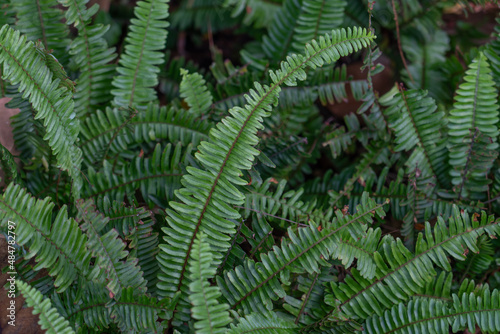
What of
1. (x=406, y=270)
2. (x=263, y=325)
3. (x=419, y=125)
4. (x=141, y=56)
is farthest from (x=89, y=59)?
(x=406, y=270)

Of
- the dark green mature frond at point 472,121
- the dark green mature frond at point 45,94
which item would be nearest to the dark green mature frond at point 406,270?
the dark green mature frond at point 472,121

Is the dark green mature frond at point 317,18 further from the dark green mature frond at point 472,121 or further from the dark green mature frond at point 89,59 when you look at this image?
the dark green mature frond at point 89,59

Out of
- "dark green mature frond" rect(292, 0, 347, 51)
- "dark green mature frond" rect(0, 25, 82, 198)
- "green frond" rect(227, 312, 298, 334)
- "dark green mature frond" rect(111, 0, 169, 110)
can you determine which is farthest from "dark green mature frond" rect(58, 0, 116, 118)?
"green frond" rect(227, 312, 298, 334)

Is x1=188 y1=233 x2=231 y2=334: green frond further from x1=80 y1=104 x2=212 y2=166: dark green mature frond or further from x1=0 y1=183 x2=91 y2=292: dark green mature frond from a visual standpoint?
x1=80 y1=104 x2=212 y2=166: dark green mature frond

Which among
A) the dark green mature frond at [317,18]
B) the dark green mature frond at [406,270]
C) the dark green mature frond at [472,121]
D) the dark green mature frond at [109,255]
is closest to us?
the dark green mature frond at [109,255]

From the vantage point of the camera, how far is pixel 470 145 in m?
2.45

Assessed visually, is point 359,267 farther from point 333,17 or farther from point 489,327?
point 333,17

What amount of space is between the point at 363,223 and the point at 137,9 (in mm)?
1646

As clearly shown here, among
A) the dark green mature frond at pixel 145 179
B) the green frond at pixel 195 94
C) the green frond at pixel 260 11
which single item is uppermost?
the green frond at pixel 260 11

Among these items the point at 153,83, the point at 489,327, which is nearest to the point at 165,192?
the point at 153,83

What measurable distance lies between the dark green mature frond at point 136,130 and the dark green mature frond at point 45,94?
1.29 ft

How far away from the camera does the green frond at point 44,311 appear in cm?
163

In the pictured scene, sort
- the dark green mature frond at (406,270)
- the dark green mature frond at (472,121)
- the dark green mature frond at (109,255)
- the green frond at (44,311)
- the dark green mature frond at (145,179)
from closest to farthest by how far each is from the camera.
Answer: the green frond at (44,311), the dark green mature frond at (109,255), the dark green mature frond at (406,270), the dark green mature frond at (145,179), the dark green mature frond at (472,121)

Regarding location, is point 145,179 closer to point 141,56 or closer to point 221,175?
point 221,175
